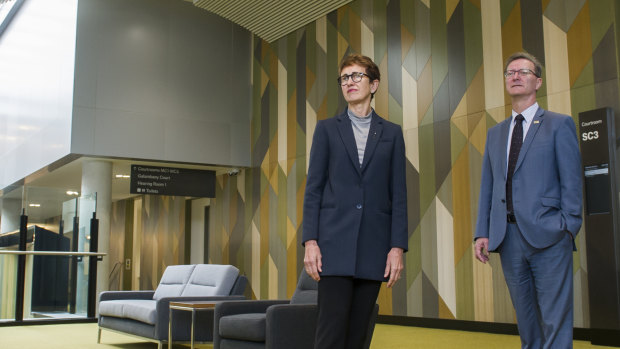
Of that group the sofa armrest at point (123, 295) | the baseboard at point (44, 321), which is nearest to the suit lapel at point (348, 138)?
the sofa armrest at point (123, 295)

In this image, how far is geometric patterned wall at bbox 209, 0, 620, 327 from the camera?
22.0 ft

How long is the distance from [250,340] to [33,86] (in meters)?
9.94

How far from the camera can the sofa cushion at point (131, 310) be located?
5.78 m

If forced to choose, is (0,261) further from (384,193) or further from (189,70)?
(384,193)

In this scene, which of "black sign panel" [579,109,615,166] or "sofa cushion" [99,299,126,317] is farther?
"sofa cushion" [99,299,126,317]

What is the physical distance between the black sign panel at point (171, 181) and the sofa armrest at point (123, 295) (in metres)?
3.94

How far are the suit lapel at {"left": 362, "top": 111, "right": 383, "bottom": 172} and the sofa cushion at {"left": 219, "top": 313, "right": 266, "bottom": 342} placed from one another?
2409mm

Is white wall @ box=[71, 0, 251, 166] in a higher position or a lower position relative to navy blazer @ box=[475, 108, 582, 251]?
higher

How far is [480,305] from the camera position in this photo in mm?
7289

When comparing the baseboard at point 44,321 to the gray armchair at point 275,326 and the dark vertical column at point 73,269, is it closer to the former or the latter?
the dark vertical column at point 73,269

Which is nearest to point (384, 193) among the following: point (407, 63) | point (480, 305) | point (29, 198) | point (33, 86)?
point (480, 305)

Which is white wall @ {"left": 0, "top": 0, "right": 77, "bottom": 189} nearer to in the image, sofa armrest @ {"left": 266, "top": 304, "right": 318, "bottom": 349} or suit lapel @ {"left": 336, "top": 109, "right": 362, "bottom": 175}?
sofa armrest @ {"left": 266, "top": 304, "right": 318, "bottom": 349}

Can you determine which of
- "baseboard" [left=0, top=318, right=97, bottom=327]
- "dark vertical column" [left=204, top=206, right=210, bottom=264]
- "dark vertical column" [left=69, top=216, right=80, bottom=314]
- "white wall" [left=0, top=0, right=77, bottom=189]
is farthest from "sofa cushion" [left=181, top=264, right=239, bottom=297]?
"dark vertical column" [left=204, top=206, right=210, bottom=264]

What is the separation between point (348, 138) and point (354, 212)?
28cm
